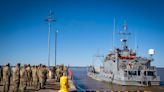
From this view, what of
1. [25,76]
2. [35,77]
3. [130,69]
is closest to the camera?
[25,76]

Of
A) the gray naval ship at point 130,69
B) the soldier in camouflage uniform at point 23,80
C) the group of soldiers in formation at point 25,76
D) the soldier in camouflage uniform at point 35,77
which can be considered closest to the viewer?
the group of soldiers in formation at point 25,76

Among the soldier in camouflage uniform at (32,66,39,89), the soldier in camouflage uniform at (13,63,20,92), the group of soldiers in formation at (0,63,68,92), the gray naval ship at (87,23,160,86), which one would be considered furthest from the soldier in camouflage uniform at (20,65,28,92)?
the gray naval ship at (87,23,160,86)

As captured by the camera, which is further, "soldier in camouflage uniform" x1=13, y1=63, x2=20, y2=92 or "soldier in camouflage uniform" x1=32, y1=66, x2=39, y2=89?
"soldier in camouflage uniform" x1=32, y1=66, x2=39, y2=89

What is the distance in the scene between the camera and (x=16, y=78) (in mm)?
14664

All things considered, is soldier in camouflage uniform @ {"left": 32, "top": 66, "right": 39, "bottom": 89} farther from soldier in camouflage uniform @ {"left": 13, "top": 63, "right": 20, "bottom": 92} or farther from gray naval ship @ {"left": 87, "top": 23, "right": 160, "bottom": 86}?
gray naval ship @ {"left": 87, "top": 23, "right": 160, "bottom": 86}

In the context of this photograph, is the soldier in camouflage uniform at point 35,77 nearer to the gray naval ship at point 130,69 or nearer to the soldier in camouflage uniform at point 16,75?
the soldier in camouflage uniform at point 16,75

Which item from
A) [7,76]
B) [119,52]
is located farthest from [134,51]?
[7,76]

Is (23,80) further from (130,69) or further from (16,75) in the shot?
(130,69)

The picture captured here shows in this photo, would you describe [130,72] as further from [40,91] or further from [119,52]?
[40,91]

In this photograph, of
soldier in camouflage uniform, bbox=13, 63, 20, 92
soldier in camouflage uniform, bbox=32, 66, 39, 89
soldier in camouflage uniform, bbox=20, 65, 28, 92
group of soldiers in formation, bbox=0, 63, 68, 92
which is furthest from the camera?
soldier in camouflage uniform, bbox=32, 66, 39, 89

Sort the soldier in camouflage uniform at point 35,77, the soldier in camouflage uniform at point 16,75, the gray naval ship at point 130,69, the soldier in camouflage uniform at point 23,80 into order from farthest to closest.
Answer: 1. the gray naval ship at point 130,69
2. the soldier in camouflage uniform at point 35,77
3. the soldier in camouflage uniform at point 23,80
4. the soldier in camouflage uniform at point 16,75

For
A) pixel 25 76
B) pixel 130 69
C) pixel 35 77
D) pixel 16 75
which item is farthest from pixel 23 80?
pixel 130 69

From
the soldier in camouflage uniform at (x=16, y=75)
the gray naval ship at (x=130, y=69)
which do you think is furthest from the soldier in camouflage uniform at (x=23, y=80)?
the gray naval ship at (x=130, y=69)

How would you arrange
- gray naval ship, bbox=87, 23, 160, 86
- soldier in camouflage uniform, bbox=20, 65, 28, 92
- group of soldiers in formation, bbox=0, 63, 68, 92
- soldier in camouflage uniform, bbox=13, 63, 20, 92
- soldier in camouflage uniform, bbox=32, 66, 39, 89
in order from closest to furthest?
soldier in camouflage uniform, bbox=13, 63, 20, 92, group of soldiers in formation, bbox=0, 63, 68, 92, soldier in camouflage uniform, bbox=20, 65, 28, 92, soldier in camouflage uniform, bbox=32, 66, 39, 89, gray naval ship, bbox=87, 23, 160, 86
